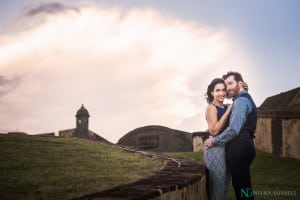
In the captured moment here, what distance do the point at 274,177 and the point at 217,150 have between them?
23.0 ft

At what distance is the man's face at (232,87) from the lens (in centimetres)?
487

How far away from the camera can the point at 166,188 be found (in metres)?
3.61

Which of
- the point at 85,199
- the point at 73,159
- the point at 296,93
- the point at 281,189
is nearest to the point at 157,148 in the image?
the point at 296,93

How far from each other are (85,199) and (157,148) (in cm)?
3115

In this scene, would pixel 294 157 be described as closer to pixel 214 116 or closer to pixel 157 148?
pixel 214 116

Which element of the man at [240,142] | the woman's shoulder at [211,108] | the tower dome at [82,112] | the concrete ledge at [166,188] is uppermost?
the tower dome at [82,112]

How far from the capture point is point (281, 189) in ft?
28.6

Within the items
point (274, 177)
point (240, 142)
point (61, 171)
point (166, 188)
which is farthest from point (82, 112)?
point (166, 188)

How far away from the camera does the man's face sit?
4871mm

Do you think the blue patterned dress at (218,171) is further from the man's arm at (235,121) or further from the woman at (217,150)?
the man's arm at (235,121)

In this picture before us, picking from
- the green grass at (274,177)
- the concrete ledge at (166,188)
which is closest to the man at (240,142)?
the concrete ledge at (166,188)

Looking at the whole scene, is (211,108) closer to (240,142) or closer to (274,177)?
(240,142)

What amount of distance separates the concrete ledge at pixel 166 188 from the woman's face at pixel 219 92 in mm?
964

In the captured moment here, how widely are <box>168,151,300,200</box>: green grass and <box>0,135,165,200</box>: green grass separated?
100 inches
